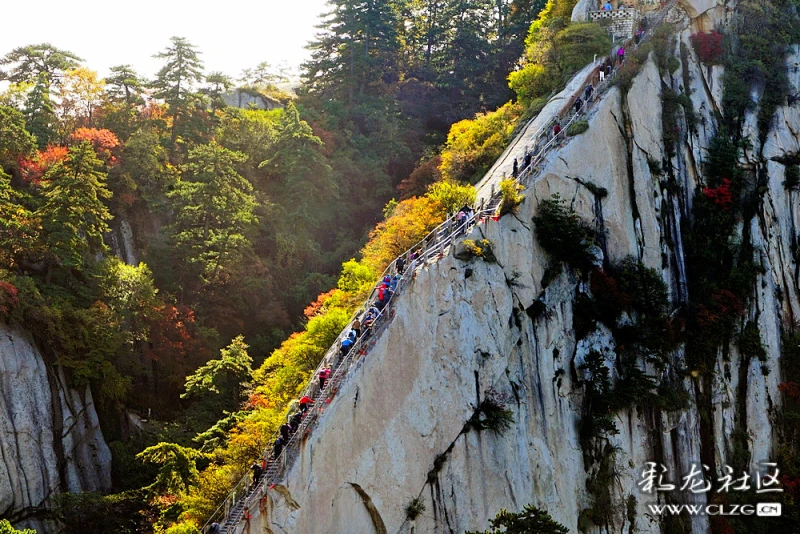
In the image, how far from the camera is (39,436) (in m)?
30.8

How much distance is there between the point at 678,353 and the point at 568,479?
8.36m

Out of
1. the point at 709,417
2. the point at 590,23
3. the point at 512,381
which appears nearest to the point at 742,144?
the point at 590,23

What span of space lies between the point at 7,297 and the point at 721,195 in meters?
28.0

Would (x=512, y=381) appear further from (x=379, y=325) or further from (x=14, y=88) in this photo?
(x=14, y=88)

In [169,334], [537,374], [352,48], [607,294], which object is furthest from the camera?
[352,48]

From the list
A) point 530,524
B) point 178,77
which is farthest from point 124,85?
point 530,524

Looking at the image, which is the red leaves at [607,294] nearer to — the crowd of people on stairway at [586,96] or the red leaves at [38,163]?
the crowd of people on stairway at [586,96]

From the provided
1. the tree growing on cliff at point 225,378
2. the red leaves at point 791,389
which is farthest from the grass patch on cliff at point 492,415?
the red leaves at point 791,389

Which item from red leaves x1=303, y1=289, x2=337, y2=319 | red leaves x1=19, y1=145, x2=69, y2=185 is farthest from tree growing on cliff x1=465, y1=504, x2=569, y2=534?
red leaves x1=19, y1=145, x2=69, y2=185

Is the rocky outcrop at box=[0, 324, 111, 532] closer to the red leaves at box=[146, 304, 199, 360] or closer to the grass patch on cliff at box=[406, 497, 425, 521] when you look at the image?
the red leaves at box=[146, 304, 199, 360]

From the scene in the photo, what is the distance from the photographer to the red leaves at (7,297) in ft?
99.4

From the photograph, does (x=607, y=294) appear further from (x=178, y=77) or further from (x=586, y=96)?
(x=178, y=77)

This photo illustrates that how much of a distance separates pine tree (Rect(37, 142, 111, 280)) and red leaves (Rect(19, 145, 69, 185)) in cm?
158

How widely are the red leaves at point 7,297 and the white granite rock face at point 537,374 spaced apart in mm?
13517
